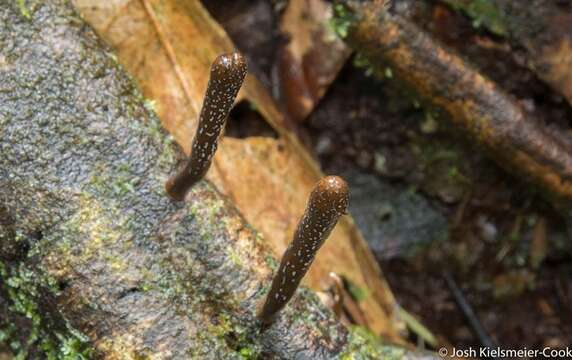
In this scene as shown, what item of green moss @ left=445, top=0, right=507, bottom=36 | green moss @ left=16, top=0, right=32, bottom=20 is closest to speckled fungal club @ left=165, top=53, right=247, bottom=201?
green moss @ left=16, top=0, right=32, bottom=20

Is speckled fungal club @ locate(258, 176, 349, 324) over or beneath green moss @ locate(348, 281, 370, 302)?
over

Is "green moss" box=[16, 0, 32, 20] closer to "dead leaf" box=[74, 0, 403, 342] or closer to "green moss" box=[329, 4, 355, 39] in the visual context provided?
"dead leaf" box=[74, 0, 403, 342]

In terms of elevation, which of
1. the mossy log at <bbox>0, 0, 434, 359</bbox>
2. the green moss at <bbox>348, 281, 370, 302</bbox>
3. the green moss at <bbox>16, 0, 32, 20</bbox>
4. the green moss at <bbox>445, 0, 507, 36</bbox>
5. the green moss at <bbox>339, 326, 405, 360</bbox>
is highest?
the green moss at <bbox>445, 0, 507, 36</bbox>

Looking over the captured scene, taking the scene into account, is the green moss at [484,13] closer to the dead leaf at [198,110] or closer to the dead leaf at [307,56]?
the dead leaf at [307,56]

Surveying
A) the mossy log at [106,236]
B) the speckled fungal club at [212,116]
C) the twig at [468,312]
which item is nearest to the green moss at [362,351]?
the mossy log at [106,236]

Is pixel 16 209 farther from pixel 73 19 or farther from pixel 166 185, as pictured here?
pixel 73 19

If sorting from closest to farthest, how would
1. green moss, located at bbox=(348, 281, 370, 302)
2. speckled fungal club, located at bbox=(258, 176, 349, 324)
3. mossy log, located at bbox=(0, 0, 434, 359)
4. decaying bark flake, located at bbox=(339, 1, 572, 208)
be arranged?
speckled fungal club, located at bbox=(258, 176, 349, 324), mossy log, located at bbox=(0, 0, 434, 359), decaying bark flake, located at bbox=(339, 1, 572, 208), green moss, located at bbox=(348, 281, 370, 302)

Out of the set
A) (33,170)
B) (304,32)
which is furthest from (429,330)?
(33,170)
